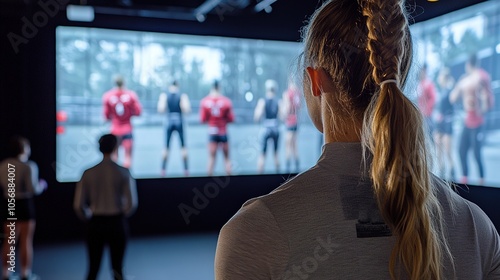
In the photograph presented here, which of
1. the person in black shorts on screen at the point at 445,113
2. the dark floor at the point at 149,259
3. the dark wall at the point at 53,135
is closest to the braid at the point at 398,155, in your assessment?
the dark floor at the point at 149,259

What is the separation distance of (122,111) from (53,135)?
88cm

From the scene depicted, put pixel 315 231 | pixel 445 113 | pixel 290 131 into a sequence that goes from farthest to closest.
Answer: pixel 290 131
pixel 445 113
pixel 315 231

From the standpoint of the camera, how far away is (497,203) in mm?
4816

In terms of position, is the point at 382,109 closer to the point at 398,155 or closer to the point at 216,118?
the point at 398,155

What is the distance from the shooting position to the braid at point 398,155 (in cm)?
63

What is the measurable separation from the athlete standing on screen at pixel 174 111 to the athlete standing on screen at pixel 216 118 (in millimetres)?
273

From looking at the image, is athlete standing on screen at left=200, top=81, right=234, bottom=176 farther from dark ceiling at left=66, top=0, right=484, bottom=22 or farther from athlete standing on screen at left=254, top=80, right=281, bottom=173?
dark ceiling at left=66, top=0, right=484, bottom=22

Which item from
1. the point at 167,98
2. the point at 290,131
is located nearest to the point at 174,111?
the point at 167,98

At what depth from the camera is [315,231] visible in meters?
0.60

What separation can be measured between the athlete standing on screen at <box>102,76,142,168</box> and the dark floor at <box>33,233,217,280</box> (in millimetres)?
1195

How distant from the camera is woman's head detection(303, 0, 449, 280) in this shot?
64 cm

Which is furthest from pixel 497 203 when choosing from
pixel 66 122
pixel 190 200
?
pixel 66 122

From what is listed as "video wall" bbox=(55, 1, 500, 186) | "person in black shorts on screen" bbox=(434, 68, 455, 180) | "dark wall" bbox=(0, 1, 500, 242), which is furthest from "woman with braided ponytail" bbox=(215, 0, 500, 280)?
"person in black shorts on screen" bbox=(434, 68, 455, 180)

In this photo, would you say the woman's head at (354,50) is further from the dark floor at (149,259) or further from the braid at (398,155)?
the dark floor at (149,259)
